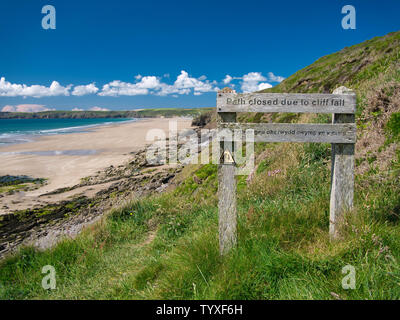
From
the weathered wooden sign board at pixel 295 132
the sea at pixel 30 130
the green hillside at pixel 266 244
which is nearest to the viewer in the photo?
the green hillside at pixel 266 244

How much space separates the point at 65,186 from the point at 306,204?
13.9 metres

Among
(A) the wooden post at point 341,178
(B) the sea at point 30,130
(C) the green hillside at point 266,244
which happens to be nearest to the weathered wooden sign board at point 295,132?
(A) the wooden post at point 341,178

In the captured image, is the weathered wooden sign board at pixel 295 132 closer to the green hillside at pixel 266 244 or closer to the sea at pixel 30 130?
the green hillside at pixel 266 244

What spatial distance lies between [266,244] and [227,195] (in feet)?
2.60

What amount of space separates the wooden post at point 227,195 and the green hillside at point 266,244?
16 cm

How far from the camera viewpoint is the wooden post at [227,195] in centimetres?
342

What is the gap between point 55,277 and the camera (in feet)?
15.8

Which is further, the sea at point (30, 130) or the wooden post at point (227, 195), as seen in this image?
the sea at point (30, 130)

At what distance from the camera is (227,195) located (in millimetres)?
3477

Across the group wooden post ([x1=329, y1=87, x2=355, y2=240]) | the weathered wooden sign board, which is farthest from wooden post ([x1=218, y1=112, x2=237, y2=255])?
wooden post ([x1=329, y1=87, x2=355, y2=240])

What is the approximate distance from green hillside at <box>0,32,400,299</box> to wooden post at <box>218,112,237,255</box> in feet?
0.53

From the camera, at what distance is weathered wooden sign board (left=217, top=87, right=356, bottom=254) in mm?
3354

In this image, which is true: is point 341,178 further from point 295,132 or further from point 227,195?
point 227,195
